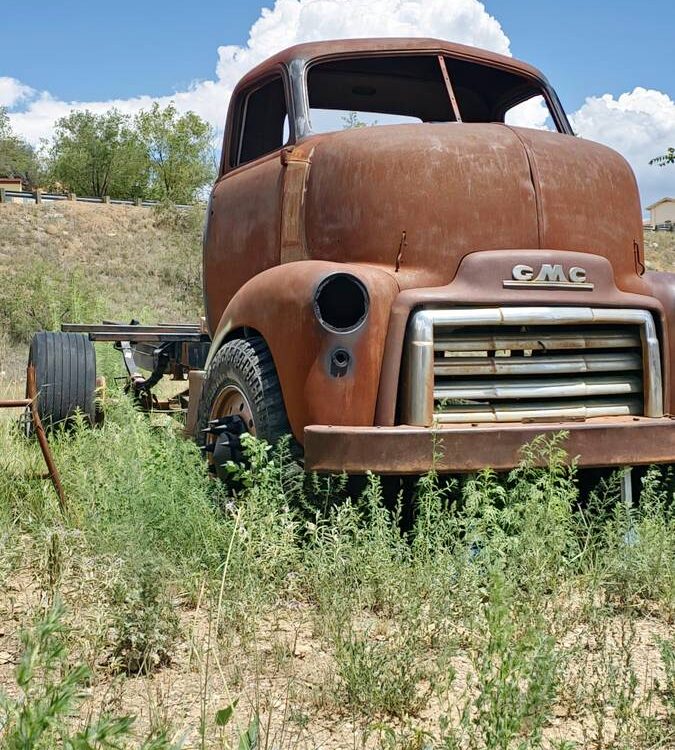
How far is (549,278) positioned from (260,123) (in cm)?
224

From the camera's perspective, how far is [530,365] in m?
3.68

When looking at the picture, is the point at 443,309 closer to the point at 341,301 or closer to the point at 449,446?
the point at 341,301

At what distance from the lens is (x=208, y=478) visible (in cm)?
413

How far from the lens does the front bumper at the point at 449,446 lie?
3.30 metres

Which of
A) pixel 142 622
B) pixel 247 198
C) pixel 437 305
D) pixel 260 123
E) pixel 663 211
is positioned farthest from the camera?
pixel 663 211

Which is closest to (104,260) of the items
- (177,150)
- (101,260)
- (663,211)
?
(101,260)

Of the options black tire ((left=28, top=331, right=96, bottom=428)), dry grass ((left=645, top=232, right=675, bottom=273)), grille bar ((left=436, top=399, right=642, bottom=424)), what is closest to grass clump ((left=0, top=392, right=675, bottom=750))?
grille bar ((left=436, top=399, right=642, bottom=424))

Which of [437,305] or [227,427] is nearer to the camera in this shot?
[437,305]

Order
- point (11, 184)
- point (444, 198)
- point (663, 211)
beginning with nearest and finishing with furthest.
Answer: point (444, 198)
point (11, 184)
point (663, 211)

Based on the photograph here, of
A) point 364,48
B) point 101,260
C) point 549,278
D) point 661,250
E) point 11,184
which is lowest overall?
point 549,278

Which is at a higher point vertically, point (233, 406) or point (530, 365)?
point (530, 365)

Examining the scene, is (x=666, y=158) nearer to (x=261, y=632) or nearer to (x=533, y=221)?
(x=533, y=221)

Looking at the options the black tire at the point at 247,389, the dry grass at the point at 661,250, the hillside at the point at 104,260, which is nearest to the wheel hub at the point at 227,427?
the black tire at the point at 247,389

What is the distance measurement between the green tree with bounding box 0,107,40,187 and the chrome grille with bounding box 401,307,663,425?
205ft
